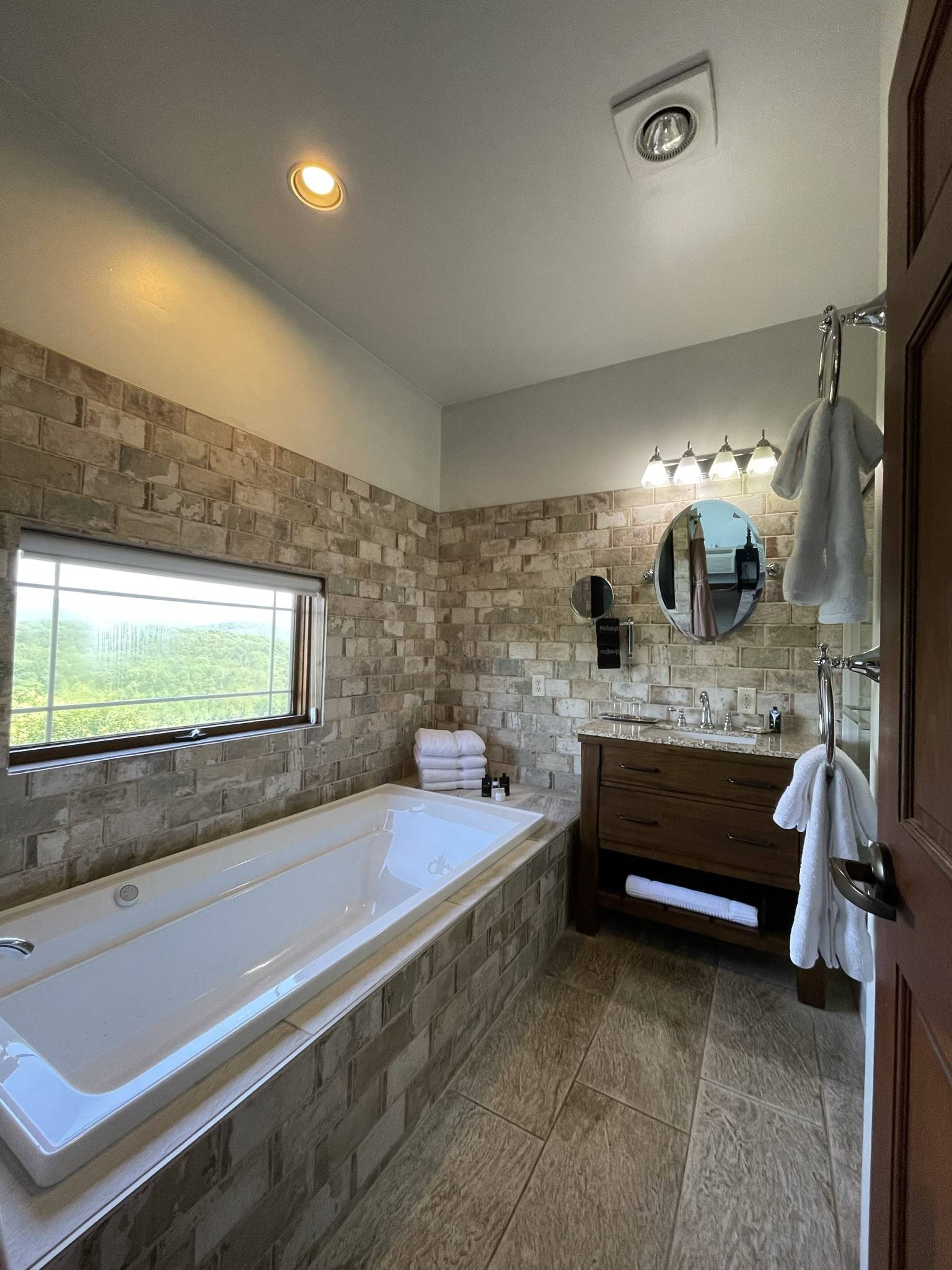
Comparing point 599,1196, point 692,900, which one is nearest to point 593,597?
point 692,900

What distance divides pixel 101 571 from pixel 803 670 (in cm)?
299

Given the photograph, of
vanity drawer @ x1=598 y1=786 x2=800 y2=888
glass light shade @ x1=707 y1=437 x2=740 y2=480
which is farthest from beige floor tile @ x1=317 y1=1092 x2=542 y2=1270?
glass light shade @ x1=707 y1=437 x2=740 y2=480

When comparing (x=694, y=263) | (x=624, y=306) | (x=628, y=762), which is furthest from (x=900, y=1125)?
(x=624, y=306)

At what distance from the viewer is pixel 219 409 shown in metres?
2.02

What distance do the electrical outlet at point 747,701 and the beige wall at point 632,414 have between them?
1217 millimetres

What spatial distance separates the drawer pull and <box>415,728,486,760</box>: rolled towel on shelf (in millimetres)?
1354

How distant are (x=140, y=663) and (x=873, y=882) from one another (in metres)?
2.31

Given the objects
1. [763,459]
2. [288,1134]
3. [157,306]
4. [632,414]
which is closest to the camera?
[288,1134]

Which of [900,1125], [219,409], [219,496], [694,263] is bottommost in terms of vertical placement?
[900,1125]

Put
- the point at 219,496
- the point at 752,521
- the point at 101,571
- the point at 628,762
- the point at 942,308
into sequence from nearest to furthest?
1. the point at 942,308
2. the point at 101,571
3. the point at 219,496
4. the point at 628,762
5. the point at 752,521

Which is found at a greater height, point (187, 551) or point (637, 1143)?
point (187, 551)

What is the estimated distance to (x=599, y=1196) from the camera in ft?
4.05

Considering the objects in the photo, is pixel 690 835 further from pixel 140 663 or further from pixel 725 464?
pixel 140 663

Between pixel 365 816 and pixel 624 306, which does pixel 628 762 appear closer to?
pixel 365 816
